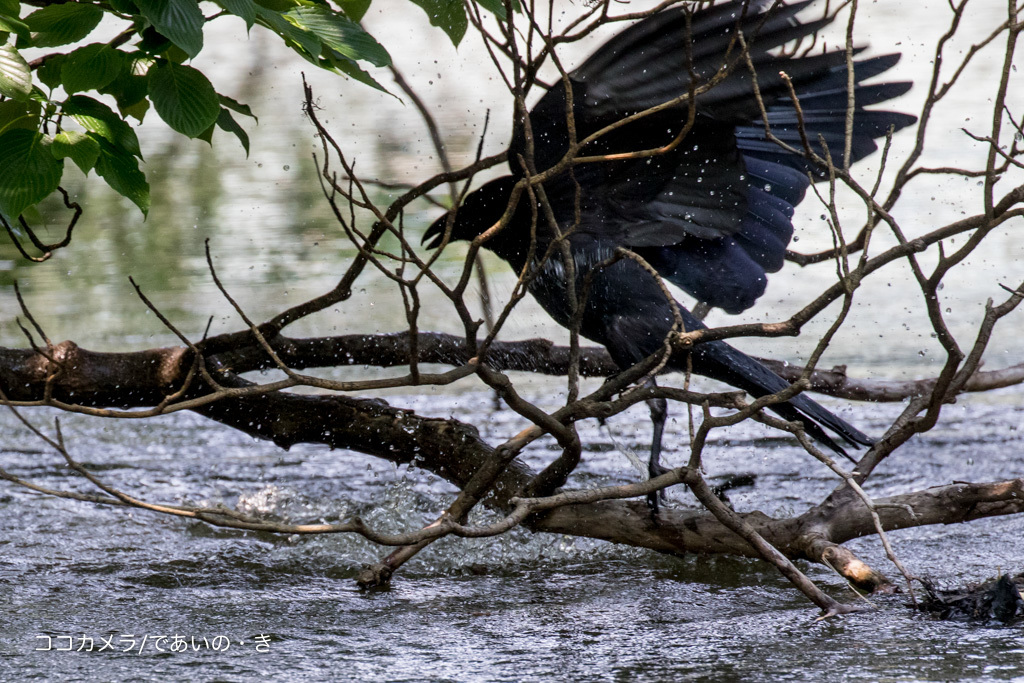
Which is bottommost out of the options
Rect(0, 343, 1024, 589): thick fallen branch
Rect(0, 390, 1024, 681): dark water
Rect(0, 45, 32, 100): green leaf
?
Rect(0, 390, 1024, 681): dark water

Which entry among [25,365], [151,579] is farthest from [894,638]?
[25,365]

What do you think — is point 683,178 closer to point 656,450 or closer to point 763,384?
point 763,384

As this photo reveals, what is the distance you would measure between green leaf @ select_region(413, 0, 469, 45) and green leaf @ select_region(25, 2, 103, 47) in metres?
0.47

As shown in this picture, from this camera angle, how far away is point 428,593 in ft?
6.66

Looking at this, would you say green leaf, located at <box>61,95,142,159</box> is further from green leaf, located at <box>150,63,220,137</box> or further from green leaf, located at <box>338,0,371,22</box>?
green leaf, located at <box>338,0,371,22</box>

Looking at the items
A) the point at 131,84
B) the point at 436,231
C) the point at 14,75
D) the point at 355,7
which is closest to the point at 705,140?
the point at 436,231

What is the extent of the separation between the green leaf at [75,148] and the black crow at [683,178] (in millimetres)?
812

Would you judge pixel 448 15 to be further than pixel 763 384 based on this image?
No

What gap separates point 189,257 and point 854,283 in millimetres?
3702

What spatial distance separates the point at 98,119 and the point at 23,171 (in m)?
0.15

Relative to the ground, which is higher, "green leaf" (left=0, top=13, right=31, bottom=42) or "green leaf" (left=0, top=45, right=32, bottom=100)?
"green leaf" (left=0, top=13, right=31, bottom=42)

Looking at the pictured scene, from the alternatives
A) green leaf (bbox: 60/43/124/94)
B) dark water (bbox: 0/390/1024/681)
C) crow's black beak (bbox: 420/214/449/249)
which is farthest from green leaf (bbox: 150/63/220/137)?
crow's black beak (bbox: 420/214/449/249)

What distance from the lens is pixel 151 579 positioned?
6.93 ft

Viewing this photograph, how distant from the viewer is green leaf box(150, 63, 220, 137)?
149 cm
